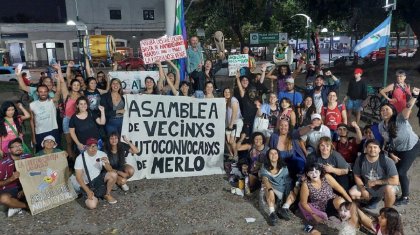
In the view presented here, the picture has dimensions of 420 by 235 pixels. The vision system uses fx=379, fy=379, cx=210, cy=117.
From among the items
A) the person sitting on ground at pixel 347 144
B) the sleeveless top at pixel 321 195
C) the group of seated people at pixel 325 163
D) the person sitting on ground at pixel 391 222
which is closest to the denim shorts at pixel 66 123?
the group of seated people at pixel 325 163

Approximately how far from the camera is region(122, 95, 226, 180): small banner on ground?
701 cm

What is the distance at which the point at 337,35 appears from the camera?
74.8 meters

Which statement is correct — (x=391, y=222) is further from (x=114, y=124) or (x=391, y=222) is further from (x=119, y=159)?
(x=114, y=124)

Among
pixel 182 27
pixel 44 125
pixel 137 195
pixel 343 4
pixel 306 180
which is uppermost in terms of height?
pixel 343 4

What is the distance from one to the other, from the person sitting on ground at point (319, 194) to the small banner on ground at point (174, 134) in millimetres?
2296

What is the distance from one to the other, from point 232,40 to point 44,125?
4601 centimetres

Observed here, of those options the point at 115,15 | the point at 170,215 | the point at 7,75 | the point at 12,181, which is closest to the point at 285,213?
the point at 170,215

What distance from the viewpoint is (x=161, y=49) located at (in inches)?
314

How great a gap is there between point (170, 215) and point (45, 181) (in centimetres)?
206

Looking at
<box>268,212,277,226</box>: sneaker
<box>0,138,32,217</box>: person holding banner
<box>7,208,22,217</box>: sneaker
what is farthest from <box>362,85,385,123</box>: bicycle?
<box>7,208,22,217</box>: sneaker

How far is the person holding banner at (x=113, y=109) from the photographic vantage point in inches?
278

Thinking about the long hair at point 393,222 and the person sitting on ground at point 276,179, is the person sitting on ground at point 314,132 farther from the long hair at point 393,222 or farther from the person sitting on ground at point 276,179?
the long hair at point 393,222

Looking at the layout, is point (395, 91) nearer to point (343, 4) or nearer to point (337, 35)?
point (343, 4)

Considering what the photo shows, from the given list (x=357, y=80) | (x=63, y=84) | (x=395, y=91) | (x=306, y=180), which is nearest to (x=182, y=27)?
(x=63, y=84)
